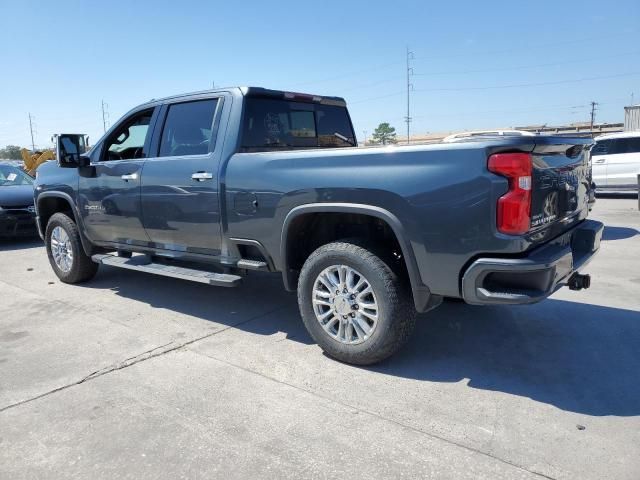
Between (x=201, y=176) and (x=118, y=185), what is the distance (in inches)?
54.9

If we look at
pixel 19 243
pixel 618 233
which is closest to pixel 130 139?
pixel 19 243

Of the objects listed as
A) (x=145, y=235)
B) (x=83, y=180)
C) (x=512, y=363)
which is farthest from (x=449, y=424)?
(x=83, y=180)

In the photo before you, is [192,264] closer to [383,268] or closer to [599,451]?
[383,268]

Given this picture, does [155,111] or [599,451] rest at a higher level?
[155,111]

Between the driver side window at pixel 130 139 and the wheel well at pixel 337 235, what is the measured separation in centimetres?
206

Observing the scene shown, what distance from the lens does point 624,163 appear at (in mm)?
13453

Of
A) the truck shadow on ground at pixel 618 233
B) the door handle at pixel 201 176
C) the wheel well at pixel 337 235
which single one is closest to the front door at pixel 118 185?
the door handle at pixel 201 176

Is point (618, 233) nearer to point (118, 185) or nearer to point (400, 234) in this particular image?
point (400, 234)

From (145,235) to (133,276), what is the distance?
1727mm

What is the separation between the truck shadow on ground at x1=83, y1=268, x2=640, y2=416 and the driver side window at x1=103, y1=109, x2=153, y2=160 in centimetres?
156

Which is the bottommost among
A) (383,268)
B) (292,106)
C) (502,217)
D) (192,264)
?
(192,264)

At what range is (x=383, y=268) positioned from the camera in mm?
3418

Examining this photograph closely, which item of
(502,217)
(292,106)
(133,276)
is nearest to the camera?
(502,217)

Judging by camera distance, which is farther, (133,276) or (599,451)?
(133,276)
